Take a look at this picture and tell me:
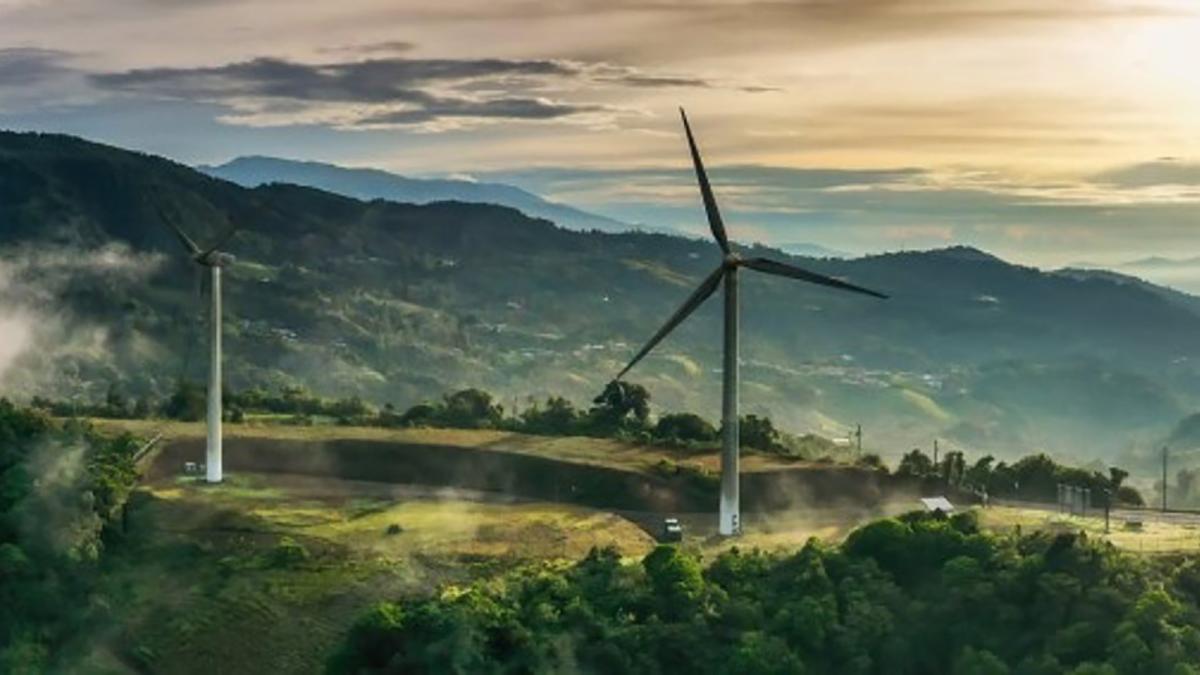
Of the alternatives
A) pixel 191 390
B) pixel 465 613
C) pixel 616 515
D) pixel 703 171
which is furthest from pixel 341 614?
pixel 191 390

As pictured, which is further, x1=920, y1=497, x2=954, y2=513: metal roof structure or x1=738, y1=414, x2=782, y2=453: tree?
x1=738, y1=414, x2=782, y2=453: tree

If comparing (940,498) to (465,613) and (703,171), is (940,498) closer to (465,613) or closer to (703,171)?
(703,171)

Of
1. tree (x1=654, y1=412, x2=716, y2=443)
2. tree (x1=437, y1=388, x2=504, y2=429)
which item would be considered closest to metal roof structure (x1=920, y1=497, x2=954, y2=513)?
tree (x1=654, y1=412, x2=716, y2=443)

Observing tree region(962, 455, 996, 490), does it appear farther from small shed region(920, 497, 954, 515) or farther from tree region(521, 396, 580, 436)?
tree region(521, 396, 580, 436)

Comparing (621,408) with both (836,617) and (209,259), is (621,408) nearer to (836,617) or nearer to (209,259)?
(209,259)

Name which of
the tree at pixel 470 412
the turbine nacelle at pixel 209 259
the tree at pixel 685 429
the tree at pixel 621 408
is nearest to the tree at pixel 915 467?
the tree at pixel 685 429

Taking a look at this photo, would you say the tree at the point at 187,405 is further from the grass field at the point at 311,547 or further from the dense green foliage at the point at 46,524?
the dense green foliage at the point at 46,524

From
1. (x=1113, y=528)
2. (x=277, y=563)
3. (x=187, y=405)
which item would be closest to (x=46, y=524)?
(x=277, y=563)

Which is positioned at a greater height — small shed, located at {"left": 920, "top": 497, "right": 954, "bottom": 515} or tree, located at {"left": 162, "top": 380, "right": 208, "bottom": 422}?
tree, located at {"left": 162, "top": 380, "right": 208, "bottom": 422}
